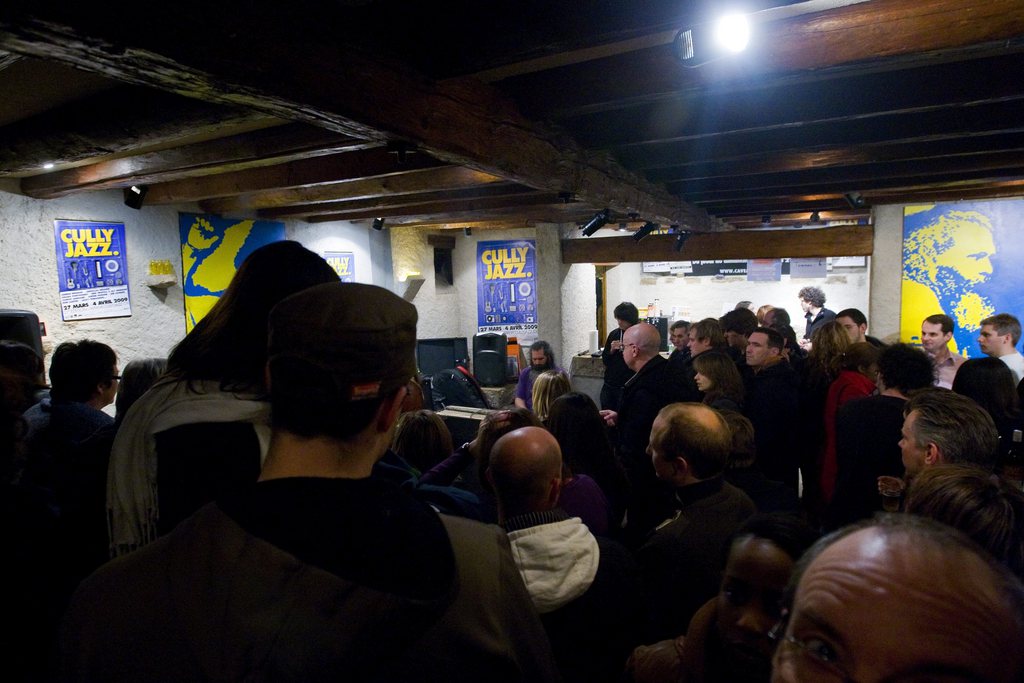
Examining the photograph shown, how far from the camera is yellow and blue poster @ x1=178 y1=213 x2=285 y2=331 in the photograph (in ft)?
16.4

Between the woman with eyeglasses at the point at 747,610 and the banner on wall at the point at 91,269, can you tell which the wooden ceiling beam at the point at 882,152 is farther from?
the banner on wall at the point at 91,269

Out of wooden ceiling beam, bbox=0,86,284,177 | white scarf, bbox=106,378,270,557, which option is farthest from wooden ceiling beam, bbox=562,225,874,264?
white scarf, bbox=106,378,270,557

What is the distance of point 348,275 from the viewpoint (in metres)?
6.48

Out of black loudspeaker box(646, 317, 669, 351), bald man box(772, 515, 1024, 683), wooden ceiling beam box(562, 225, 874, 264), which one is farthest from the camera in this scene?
black loudspeaker box(646, 317, 669, 351)

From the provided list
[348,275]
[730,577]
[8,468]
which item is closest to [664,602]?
[730,577]

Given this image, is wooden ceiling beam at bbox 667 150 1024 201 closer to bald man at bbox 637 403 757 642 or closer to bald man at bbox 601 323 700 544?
bald man at bbox 601 323 700 544

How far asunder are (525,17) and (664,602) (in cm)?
162

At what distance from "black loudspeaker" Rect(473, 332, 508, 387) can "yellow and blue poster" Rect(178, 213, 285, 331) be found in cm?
296

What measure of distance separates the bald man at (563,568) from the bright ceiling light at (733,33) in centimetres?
111

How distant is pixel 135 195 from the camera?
13.2 ft

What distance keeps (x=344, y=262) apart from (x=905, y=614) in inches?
252

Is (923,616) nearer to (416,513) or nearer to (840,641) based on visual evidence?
(840,641)

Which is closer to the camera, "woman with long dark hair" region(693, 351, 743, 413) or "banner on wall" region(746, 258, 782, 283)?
"woman with long dark hair" region(693, 351, 743, 413)

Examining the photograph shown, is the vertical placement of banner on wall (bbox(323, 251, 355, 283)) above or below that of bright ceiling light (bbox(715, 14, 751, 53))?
below
